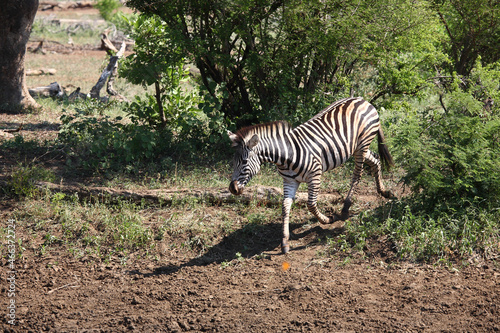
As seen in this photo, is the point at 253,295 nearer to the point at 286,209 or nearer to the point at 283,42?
the point at 286,209

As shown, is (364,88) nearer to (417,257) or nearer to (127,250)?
(417,257)

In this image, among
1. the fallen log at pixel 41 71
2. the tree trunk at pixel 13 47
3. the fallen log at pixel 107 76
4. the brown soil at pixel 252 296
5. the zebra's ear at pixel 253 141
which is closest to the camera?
the brown soil at pixel 252 296

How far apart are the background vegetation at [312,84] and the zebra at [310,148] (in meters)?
0.45

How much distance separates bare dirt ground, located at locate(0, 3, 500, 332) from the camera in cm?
472

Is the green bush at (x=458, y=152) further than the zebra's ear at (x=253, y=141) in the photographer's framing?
Yes

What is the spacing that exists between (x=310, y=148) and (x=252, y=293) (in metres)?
1.96

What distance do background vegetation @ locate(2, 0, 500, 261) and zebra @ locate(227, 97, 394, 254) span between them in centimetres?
45

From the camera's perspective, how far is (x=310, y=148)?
6129mm

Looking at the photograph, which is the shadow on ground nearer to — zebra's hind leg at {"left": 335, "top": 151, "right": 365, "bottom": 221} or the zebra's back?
zebra's hind leg at {"left": 335, "top": 151, "right": 365, "bottom": 221}

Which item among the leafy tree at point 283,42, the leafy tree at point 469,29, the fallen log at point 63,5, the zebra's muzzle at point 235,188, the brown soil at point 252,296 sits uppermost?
the fallen log at point 63,5

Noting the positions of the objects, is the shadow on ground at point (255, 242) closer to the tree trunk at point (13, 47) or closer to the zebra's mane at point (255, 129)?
the zebra's mane at point (255, 129)

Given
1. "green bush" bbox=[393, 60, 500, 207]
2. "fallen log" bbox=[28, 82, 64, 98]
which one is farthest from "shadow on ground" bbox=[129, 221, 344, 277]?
"fallen log" bbox=[28, 82, 64, 98]

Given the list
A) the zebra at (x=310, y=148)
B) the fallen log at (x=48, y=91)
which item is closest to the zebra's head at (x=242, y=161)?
the zebra at (x=310, y=148)

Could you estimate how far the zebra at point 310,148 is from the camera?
5.78 m
